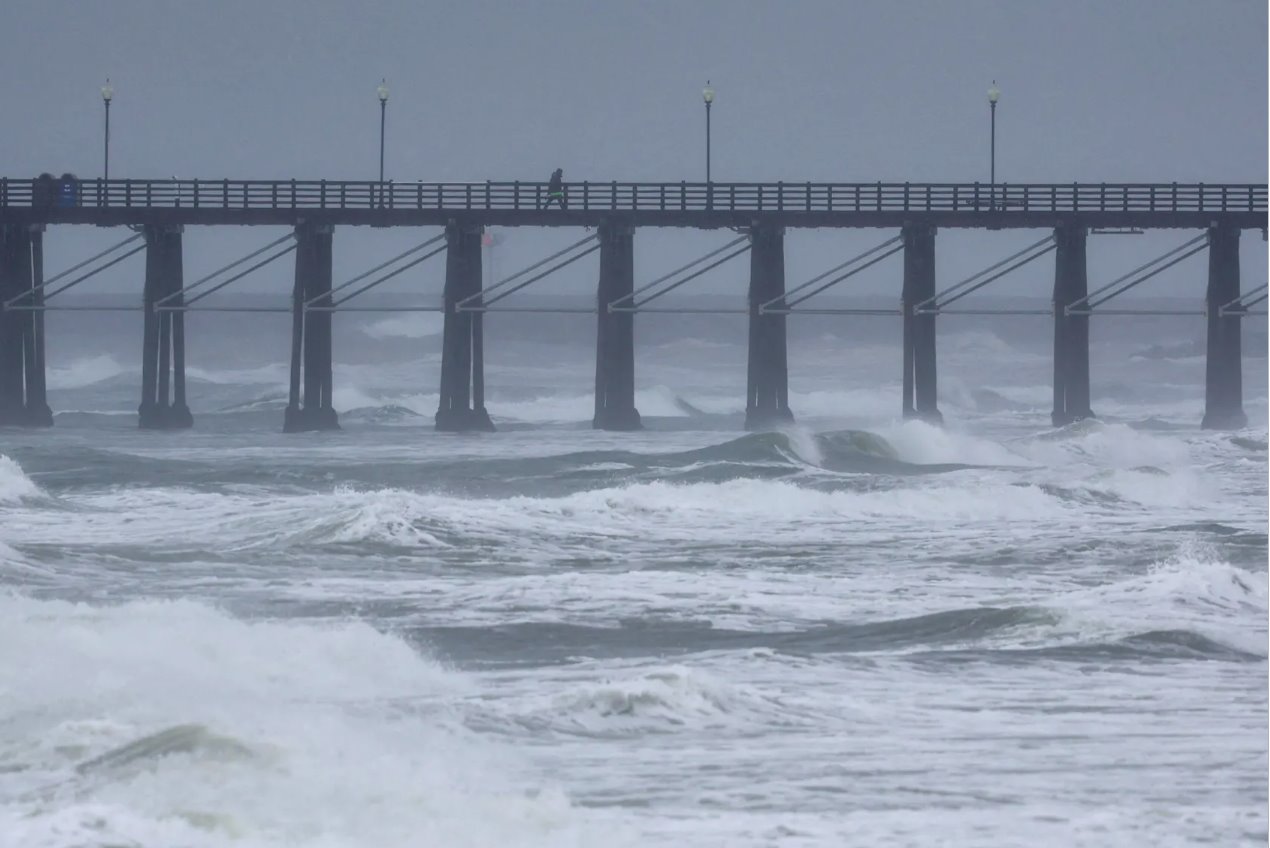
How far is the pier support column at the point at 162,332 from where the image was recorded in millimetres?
35688

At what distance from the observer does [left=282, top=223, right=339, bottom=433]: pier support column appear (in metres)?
35.4

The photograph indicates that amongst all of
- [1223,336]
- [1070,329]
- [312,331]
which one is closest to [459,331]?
[312,331]

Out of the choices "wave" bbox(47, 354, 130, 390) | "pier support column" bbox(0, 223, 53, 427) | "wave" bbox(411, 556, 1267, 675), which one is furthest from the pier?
"wave" bbox(47, 354, 130, 390)

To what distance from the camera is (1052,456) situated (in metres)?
33.7

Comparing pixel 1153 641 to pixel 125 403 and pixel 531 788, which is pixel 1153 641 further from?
pixel 125 403

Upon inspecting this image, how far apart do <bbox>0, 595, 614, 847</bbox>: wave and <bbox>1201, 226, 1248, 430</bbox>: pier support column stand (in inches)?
1084

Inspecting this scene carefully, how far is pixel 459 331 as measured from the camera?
35.4 m

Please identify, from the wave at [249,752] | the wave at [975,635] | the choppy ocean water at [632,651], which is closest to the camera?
the wave at [249,752]

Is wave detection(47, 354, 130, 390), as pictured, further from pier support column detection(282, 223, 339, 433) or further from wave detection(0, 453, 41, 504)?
wave detection(0, 453, 41, 504)

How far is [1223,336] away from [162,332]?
20830 millimetres

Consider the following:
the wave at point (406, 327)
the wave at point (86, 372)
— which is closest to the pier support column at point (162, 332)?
the wave at point (86, 372)

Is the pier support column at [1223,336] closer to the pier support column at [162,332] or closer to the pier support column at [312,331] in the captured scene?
the pier support column at [312,331]

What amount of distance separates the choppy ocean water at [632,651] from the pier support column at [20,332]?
20.7ft

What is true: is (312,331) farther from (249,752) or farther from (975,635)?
(249,752)
